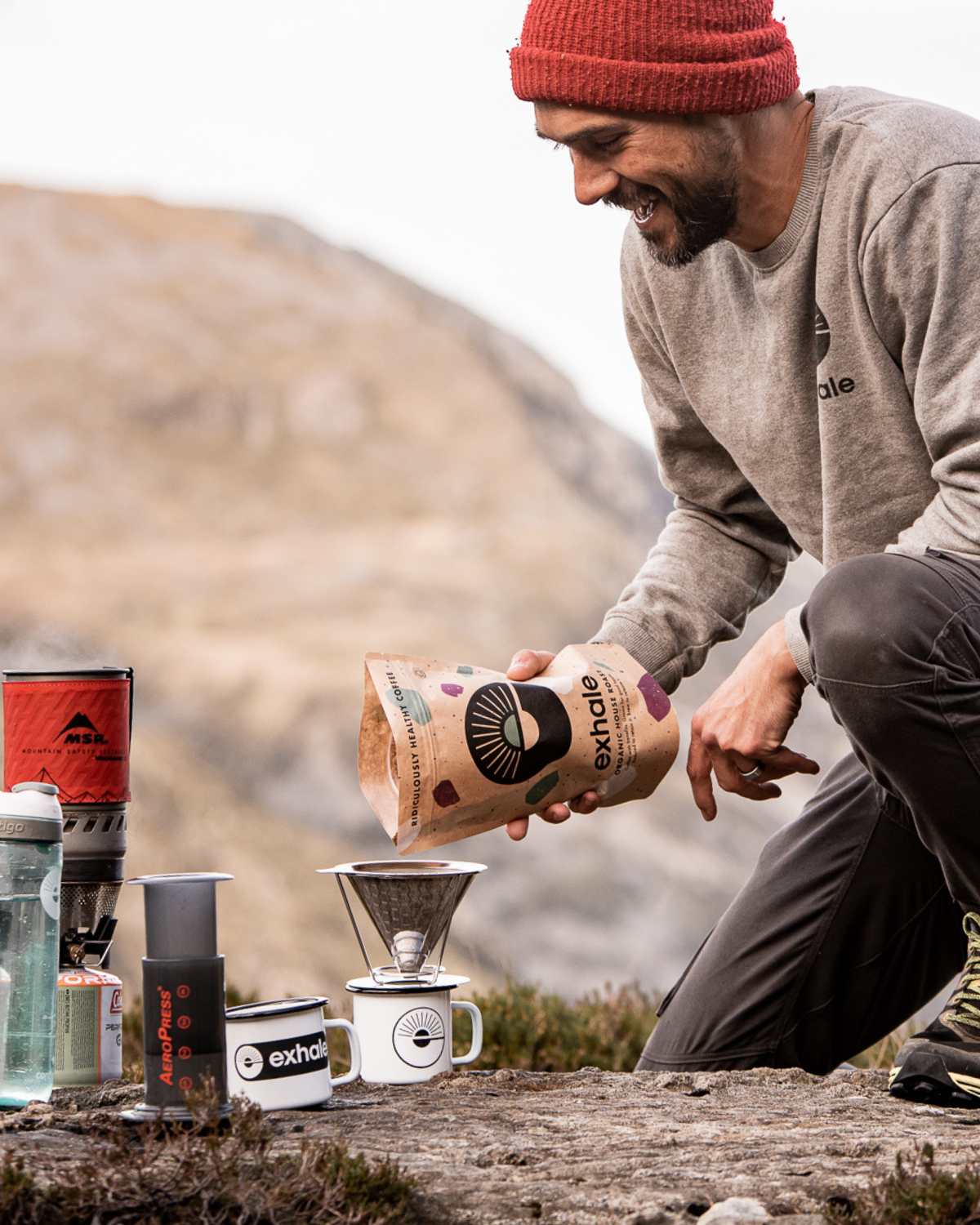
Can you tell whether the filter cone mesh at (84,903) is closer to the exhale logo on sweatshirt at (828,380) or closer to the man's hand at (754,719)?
the man's hand at (754,719)

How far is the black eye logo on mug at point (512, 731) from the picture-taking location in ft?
7.23

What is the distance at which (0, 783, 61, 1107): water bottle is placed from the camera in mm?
1910

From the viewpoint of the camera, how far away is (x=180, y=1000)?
5.61ft

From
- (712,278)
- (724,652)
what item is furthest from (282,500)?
(712,278)

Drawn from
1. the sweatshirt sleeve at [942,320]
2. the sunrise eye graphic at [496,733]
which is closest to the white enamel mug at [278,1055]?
the sunrise eye graphic at [496,733]

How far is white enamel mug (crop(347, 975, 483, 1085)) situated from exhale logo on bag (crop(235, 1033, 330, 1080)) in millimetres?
216

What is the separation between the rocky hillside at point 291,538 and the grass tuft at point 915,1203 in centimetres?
967

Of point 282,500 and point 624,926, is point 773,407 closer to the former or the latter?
point 624,926

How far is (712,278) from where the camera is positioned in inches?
105

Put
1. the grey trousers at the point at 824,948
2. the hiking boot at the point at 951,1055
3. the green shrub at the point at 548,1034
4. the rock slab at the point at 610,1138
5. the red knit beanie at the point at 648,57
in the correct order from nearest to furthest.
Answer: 1. the rock slab at the point at 610,1138
2. the hiking boot at the point at 951,1055
3. the red knit beanie at the point at 648,57
4. the grey trousers at the point at 824,948
5. the green shrub at the point at 548,1034

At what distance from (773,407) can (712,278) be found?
317mm

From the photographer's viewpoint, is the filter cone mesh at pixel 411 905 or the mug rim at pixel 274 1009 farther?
the filter cone mesh at pixel 411 905

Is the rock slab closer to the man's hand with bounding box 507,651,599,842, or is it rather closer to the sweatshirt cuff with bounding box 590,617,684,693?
the man's hand with bounding box 507,651,599,842

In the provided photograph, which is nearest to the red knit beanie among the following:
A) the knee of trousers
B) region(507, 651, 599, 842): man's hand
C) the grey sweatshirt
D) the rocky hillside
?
the grey sweatshirt
